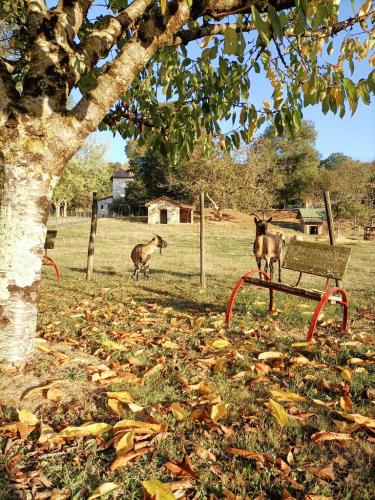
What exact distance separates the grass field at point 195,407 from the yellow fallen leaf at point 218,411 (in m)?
0.01

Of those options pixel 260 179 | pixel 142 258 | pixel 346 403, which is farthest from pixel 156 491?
pixel 260 179

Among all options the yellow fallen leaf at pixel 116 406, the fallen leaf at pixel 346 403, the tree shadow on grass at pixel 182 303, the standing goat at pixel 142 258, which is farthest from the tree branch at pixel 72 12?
the standing goat at pixel 142 258

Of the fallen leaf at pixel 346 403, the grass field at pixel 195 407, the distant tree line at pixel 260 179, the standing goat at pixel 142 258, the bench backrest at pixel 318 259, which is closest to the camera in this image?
the grass field at pixel 195 407

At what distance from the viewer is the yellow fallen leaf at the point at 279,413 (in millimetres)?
2979

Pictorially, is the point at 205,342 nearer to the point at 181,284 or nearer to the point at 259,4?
the point at 259,4

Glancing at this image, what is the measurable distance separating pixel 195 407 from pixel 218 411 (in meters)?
0.24

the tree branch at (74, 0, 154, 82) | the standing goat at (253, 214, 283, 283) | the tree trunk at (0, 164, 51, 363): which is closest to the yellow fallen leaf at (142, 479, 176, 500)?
the tree trunk at (0, 164, 51, 363)

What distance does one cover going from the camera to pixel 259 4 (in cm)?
402

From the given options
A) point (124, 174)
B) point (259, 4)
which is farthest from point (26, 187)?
point (124, 174)

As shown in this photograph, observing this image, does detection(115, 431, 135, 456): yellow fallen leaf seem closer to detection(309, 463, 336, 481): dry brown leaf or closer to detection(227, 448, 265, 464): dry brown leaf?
detection(227, 448, 265, 464): dry brown leaf

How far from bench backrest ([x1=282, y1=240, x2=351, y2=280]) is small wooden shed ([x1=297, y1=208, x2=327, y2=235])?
45.6 metres

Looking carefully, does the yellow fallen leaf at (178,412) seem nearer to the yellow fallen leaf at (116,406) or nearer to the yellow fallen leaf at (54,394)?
the yellow fallen leaf at (116,406)

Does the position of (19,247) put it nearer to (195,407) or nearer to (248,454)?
(195,407)

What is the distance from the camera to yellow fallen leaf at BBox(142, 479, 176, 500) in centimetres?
209
